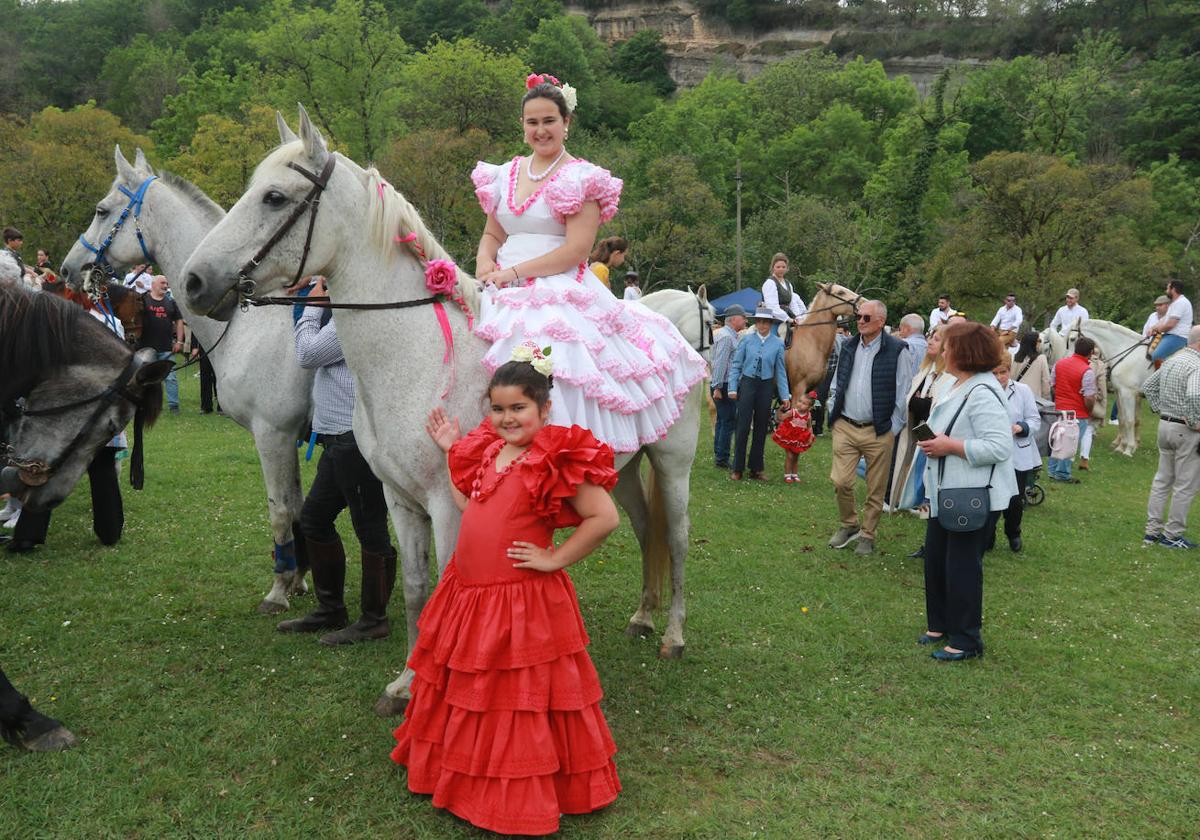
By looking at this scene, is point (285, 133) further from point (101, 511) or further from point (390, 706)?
point (101, 511)

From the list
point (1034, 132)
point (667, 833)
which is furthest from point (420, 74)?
point (667, 833)

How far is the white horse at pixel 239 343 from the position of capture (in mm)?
5094

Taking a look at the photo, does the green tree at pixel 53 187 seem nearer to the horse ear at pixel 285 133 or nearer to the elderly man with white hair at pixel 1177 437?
the horse ear at pixel 285 133

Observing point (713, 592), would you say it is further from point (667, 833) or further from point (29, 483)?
point (29, 483)

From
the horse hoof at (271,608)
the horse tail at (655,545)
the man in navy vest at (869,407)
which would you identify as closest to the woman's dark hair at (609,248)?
the man in navy vest at (869,407)

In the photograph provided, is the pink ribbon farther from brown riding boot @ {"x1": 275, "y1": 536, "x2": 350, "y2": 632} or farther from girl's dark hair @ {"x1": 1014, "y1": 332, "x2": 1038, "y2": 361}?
girl's dark hair @ {"x1": 1014, "y1": 332, "x2": 1038, "y2": 361}

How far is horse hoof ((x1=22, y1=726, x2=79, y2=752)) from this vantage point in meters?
3.70

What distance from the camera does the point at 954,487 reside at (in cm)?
504

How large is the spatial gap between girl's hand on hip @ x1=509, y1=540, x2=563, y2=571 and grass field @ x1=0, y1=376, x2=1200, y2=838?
1.15 m

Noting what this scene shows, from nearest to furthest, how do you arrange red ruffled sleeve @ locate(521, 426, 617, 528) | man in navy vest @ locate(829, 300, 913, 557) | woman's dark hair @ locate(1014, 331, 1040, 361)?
red ruffled sleeve @ locate(521, 426, 617, 528)
man in navy vest @ locate(829, 300, 913, 557)
woman's dark hair @ locate(1014, 331, 1040, 361)

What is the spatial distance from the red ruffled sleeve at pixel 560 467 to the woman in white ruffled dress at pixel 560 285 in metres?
0.63

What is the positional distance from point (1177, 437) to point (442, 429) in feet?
26.9

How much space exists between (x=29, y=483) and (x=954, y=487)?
17.5 feet

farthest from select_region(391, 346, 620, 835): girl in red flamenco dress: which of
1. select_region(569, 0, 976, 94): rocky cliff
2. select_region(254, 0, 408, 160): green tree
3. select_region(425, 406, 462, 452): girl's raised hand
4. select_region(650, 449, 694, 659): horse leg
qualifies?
select_region(569, 0, 976, 94): rocky cliff
